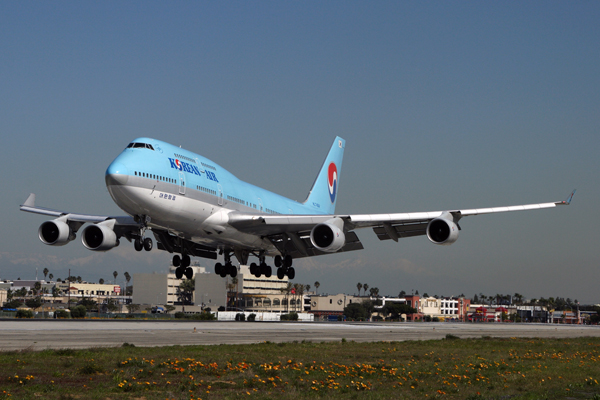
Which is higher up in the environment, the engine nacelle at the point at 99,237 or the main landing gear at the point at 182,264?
the engine nacelle at the point at 99,237

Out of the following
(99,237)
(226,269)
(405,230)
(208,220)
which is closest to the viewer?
(208,220)

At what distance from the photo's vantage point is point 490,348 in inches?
1467

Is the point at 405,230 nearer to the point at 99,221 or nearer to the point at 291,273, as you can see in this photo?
the point at 291,273

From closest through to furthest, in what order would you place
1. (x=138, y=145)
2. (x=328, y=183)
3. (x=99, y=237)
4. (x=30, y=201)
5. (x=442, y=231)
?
(x=138, y=145)
(x=442, y=231)
(x=99, y=237)
(x=30, y=201)
(x=328, y=183)

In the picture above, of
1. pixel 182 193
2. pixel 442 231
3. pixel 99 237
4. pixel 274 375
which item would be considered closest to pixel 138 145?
pixel 182 193

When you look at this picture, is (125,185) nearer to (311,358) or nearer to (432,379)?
(311,358)

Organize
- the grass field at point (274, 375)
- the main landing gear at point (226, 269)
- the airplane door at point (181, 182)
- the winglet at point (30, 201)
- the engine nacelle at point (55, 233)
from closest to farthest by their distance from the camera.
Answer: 1. the grass field at point (274, 375)
2. the airplane door at point (181, 182)
3. the engine nacelle at point (55, 233)
4. the winglet at point (30, 201)
5. the main landing gear at point (226, 269)

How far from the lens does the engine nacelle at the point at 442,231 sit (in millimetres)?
39406

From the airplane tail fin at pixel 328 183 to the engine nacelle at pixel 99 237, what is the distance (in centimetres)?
2088

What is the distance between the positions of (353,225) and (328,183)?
795 inches

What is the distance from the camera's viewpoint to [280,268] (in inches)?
1907

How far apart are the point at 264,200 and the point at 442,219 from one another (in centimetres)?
1385

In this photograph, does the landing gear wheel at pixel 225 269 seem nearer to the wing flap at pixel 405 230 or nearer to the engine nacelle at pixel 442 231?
the wing flap at pixel 405 230

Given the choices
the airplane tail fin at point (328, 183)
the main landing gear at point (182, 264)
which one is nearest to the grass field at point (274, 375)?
the main landing gear at point (182, 264)
